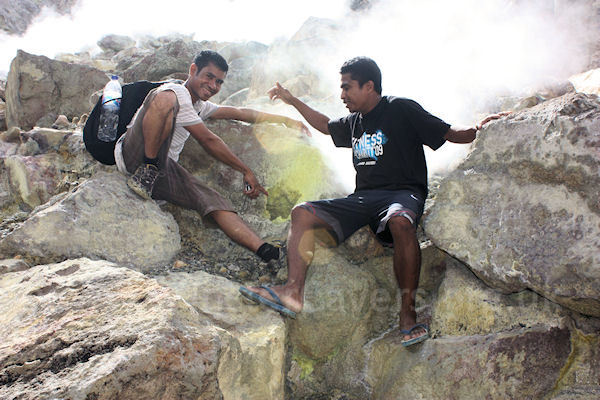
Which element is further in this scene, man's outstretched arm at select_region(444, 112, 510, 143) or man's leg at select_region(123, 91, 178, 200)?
man's leg at select_region(123, 91, 178, 200)

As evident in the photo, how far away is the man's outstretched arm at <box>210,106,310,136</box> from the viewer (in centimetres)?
385

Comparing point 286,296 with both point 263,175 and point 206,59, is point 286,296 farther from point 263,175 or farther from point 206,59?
point 206,59

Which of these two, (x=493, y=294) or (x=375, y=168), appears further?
(x=375, y=168)

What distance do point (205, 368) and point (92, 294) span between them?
2.37 ft

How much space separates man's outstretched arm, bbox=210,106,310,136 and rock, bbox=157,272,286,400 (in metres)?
1.67

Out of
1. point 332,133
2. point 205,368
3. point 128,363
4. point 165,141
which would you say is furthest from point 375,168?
point 128,363

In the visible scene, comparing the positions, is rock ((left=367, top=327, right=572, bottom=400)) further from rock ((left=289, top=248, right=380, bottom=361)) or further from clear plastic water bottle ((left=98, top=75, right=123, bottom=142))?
clear plastic water bottle ((left=98, top=75, right=123, bottom=142))

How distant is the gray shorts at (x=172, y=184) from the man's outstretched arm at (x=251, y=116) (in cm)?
76

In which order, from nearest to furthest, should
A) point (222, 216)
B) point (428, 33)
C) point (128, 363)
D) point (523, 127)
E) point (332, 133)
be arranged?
point (128, 363)
point (523, 127)
point (222, 216)
point (332, 133)
point (428, 33)

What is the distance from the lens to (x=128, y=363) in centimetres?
154

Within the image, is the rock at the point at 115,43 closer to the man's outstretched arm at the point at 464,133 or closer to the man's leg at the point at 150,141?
the man's leg at the point at 150,141

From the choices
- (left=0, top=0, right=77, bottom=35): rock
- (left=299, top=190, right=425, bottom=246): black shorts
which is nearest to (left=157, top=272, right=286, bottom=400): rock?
(left=299, top=190, right=425, bottom=246): black shorts

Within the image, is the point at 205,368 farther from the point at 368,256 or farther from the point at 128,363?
the point at 368,256

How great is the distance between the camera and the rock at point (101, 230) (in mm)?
2646
